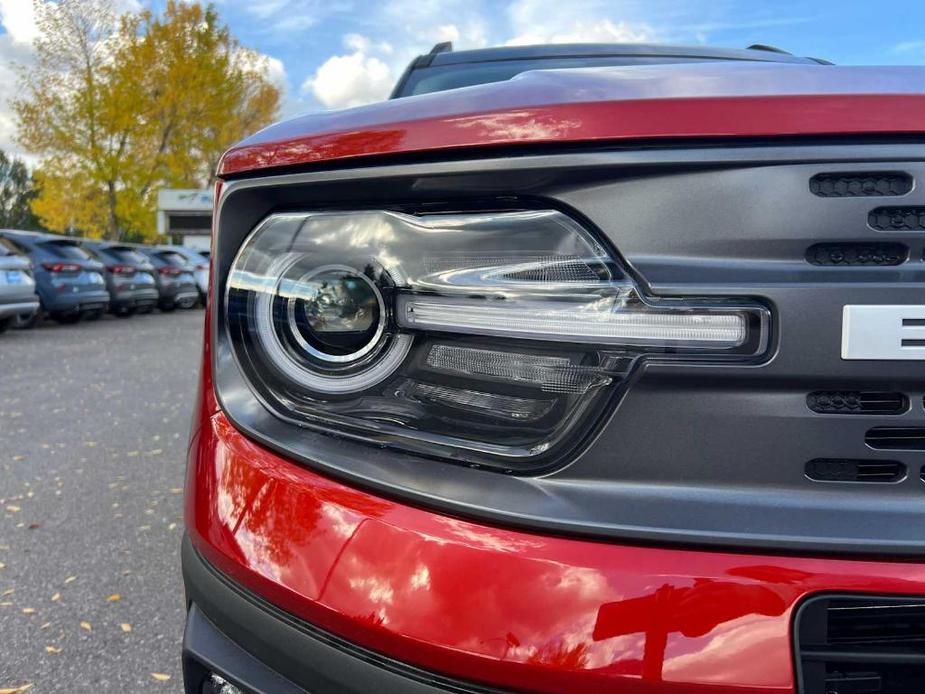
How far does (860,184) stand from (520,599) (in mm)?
553

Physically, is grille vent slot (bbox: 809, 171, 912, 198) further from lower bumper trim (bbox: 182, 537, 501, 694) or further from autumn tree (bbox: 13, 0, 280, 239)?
autumn tree (bbox: 13, 0, 280, 239)

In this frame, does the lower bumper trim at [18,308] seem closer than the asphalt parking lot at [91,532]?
No

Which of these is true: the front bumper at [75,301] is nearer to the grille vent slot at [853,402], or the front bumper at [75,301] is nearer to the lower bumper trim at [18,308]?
the lower bumper trim at [18,308]

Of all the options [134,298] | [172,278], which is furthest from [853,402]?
[172,278]

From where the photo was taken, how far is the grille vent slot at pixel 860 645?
0.74m

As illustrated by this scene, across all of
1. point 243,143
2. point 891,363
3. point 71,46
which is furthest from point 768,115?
point 71,46

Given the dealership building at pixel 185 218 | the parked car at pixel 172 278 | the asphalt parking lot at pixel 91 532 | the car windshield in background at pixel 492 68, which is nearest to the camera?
the asphalt parking lot at pixel 91 532

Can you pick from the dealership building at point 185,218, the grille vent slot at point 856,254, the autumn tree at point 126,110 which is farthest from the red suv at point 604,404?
the dealership building at point 185,218

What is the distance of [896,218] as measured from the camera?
0.75 m

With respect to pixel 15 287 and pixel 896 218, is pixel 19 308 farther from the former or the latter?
pixel 896 218

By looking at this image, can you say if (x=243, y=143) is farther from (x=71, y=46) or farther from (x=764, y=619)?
(x=71, y=46)

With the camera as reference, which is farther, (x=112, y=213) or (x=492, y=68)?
(x=112, y=213)

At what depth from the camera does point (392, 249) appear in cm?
92

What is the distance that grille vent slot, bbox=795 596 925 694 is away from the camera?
0.74 metres
